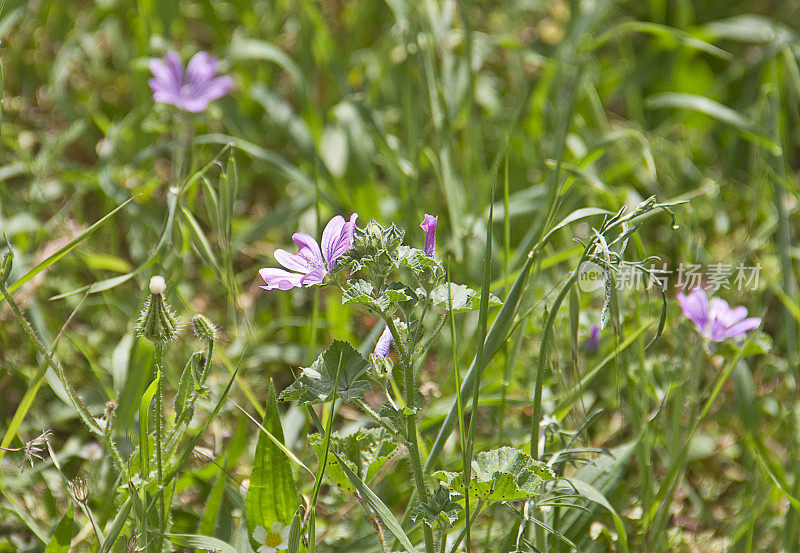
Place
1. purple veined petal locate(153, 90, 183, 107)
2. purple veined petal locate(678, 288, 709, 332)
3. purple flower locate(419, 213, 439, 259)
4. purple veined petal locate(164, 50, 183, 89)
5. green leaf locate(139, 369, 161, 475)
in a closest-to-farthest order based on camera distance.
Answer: purple flower locate(419, 213, 439, 259)
green leaf locate(139, 369, 161, 475)
purple veined petal locate(678, 288, 709, 332)
purple veined petal locate(153, 90, 183, 107)
purple veined petal locate(164, 50, 183, 89)

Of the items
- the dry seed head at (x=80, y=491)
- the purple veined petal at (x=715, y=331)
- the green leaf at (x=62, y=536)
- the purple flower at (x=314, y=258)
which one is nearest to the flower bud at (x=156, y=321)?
the purple flower at (x=314, y=258)

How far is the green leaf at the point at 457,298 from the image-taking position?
1258 mm

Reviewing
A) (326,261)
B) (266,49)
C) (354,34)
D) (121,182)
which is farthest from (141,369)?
(354,34)

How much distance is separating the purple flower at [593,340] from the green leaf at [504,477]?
748 millimetres

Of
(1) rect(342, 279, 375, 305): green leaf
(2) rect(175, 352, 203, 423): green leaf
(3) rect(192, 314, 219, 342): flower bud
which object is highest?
(1) rect(342, 279, 375, 305): green leaf

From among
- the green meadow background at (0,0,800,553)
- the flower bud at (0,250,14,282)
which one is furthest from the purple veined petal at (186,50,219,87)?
the flower bud at (0,250,14,282)

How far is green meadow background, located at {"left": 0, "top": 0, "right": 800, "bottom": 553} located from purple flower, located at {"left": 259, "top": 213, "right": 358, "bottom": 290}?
270mm

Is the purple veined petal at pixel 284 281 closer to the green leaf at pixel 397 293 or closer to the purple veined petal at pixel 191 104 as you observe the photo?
the green leaf at pixel 397 293

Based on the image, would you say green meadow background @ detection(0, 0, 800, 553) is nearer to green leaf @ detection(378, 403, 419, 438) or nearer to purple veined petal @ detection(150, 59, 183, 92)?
purple veined petal @ detection(150, 59, 183, 92)

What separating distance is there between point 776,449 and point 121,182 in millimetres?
2241

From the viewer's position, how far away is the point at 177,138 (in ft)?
8.96

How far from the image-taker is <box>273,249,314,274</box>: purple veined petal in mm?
1337

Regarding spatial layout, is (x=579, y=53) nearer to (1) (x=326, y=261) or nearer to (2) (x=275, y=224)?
(2) (x=275, y=224)

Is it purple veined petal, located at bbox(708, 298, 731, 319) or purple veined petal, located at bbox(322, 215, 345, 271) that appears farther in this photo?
purple veined petal, located at bbox(708, 298, 731, 319)
